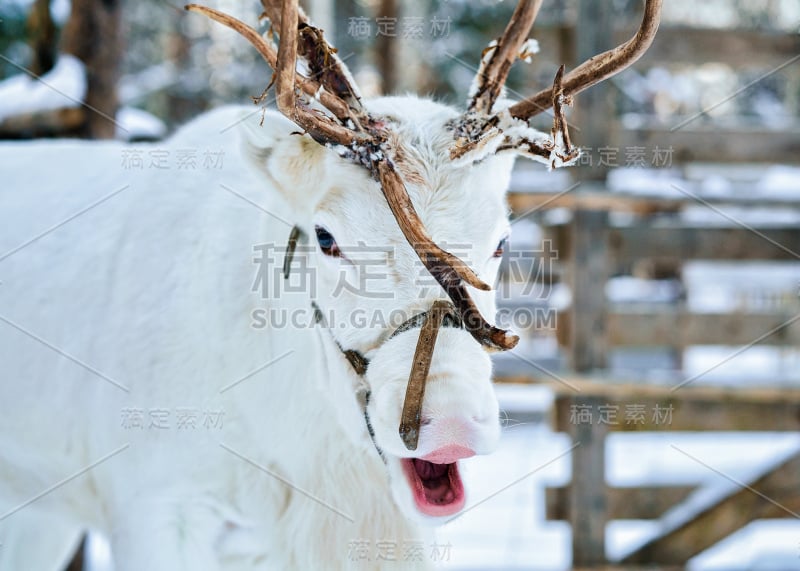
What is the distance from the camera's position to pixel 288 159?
2504mm

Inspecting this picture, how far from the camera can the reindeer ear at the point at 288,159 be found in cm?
246

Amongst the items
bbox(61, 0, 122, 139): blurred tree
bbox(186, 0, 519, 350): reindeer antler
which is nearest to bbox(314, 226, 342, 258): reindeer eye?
bbox(186, 0, 519, 350): reindeer antler

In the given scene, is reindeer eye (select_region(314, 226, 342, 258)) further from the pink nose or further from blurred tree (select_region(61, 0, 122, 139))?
blurred tree (select_region(61, 0, 122, 139))

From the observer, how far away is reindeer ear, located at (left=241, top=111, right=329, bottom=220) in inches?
96.7

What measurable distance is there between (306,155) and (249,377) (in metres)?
0.82

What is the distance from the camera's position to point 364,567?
2.70m

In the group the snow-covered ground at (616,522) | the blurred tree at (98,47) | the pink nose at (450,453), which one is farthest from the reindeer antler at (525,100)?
the blurred tree at (98,47)

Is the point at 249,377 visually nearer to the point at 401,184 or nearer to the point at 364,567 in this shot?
the point at 364,567

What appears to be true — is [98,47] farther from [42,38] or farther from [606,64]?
[606,64]

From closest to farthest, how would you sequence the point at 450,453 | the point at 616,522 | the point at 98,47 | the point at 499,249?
the point at 450,453, the point at 499,249, the point at 98,47, the point at 616,522

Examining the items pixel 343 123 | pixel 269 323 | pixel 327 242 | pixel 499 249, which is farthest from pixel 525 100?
pixel 269 323

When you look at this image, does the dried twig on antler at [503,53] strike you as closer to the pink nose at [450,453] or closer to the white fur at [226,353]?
the white fur at [226,353]

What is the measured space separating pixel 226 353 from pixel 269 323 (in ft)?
0.60

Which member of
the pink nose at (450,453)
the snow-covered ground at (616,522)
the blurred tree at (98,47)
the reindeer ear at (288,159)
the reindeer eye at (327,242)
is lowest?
the snow-covered ground at (616,522)
